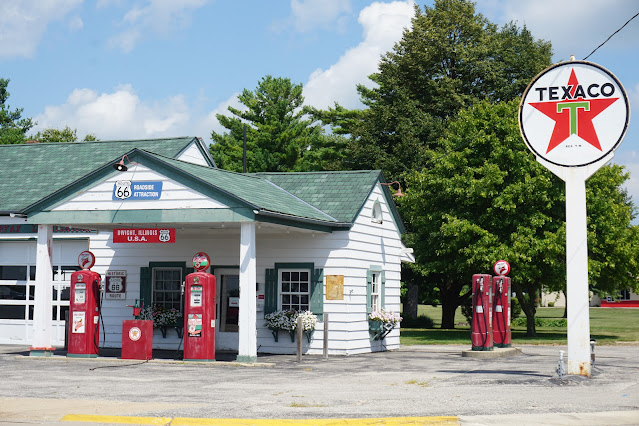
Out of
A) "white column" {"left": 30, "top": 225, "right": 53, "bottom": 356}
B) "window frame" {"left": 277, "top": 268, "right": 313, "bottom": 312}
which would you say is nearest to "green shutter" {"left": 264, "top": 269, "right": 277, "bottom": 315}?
"window frame" {"left": 277, "top": 268, "right": 313, "bottom": 312}

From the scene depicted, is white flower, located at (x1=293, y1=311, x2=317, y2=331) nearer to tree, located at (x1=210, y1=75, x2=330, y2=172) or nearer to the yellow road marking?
the yellow road marking

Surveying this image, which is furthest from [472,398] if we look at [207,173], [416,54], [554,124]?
[416,54]

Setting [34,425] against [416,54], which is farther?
[416,54]

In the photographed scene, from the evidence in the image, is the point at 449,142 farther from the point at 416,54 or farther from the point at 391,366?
the point at 391,366

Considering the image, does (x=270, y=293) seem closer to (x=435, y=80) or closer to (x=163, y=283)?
(x=163, y=283)

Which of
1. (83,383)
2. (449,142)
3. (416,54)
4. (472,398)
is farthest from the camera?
(416,54)

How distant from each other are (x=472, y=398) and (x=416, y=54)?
34517mm

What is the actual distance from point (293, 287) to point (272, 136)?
3786 centimetres

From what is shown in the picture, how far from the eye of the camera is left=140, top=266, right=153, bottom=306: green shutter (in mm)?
23062

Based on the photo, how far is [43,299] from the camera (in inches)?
772

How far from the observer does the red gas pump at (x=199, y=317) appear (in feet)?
59.8

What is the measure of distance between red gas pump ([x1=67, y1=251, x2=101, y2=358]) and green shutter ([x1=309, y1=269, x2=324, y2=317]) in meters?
5.50

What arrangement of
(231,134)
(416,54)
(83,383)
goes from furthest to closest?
(231,134)
(416,54)
(83,383)

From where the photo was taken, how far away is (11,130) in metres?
60.4
